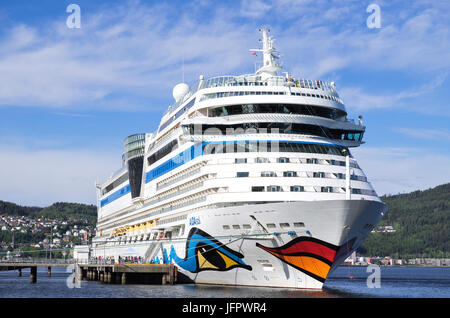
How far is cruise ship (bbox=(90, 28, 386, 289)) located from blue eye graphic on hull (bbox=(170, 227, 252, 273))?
0.07m

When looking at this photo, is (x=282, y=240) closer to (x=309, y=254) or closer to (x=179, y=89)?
(x=309, y=254)

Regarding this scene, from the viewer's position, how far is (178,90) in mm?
53750

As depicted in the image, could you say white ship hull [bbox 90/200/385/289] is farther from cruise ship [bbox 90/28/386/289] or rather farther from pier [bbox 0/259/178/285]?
pier [bbox 0/259/178/285]

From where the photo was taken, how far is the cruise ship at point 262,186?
1243 inches

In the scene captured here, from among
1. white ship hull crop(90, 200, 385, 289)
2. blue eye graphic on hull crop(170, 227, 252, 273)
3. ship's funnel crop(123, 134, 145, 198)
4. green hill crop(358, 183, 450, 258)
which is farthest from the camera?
green hill crop(358, 183, 450, 258)

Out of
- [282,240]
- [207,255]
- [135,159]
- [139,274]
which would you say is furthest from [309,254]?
[135,159]

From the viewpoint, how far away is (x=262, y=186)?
33625mm

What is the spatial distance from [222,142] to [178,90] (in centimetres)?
1835

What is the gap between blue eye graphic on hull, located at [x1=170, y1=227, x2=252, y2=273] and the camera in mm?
34250

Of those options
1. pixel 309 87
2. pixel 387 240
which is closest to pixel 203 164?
pixel 309 87

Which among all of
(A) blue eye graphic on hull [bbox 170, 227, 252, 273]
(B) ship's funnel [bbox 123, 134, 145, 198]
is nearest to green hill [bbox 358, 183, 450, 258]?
(B) ship's funnel [bbox 123, 134, 145, 198]

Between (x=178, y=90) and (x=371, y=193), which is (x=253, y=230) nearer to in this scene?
(x=371, y=193)

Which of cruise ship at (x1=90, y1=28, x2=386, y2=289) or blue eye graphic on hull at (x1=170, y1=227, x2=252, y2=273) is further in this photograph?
blue eye graphic on hull at (x1=170, y1=227, x2=252, y2=273)
